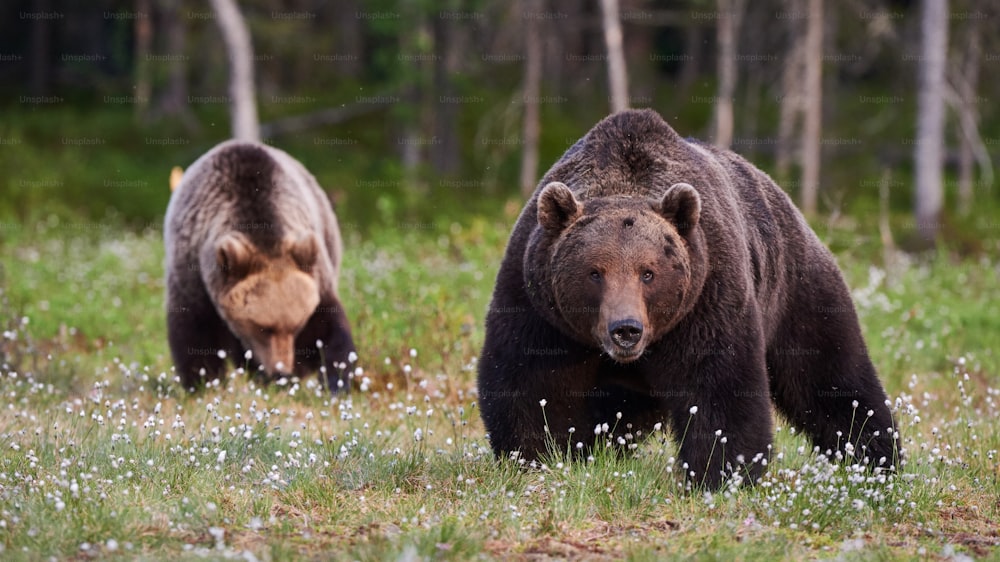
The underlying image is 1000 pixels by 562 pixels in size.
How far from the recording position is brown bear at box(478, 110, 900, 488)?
16.5 feet

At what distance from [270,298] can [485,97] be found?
24.7m

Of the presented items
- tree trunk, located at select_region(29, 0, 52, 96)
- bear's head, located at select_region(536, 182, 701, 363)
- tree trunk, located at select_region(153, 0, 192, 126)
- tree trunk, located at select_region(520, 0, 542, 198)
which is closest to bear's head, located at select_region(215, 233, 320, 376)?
bear's head, located at select_region(536, 182, 701, 363)

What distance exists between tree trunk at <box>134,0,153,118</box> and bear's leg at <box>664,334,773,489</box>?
2561 centimetres

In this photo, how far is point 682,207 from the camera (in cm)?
511

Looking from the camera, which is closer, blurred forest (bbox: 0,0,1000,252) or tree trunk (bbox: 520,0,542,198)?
blurred forest (bbox: 0,0,1000,252)

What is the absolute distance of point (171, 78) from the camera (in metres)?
32.5

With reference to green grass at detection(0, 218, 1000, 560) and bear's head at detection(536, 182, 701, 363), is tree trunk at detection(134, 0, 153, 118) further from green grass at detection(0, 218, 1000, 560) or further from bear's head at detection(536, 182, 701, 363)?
bear's head at detection(536, 182, 701, 363)

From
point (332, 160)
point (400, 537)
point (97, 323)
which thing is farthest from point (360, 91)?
point (400, 537)

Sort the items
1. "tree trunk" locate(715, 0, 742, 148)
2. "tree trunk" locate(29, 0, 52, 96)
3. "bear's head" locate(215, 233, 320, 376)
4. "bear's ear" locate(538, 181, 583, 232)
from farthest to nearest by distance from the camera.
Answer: "tree trunk" locate(29, 0, 52, 96)
"tree trunk" locate(715, 0, 742, 148)
"bear's head" locate(215, 233, 320, 376)
"bear's ear" locate(538, 181, 583, 232)

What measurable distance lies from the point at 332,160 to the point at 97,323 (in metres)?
18.6

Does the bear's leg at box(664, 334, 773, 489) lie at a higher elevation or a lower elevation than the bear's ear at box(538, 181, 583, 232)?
lower

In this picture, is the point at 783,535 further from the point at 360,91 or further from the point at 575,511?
the point at 360,91

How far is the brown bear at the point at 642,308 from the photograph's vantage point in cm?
504

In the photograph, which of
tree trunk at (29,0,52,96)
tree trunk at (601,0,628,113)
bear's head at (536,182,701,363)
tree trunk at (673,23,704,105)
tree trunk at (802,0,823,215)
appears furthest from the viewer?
tree trunk at (29,0,52,96)
